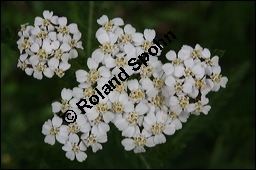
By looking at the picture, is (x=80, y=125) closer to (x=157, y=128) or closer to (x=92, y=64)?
(x=92, y=64)

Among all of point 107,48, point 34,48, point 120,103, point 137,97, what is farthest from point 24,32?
point 137,97

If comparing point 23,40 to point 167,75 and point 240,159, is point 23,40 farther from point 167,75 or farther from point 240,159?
point 240,159

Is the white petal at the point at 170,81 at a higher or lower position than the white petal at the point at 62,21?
lower

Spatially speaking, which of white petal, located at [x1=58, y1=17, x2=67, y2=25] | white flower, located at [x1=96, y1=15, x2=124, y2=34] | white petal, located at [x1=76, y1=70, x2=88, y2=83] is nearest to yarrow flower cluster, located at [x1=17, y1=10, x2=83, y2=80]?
white petal, located at [x1=58, y1=17, x2=67, y2=25]

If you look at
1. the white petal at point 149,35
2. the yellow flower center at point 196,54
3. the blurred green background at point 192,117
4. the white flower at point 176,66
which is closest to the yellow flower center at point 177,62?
the white flower at point 176,66

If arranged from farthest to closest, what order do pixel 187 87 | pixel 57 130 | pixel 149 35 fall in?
pixel 149 35, pixel 57 130, pixel 187 87

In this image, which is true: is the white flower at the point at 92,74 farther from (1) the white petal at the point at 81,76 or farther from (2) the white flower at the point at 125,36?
(2) the white flower at the point at 125,36
